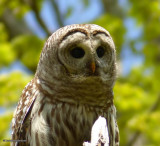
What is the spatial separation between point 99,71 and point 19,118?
0.89 meters

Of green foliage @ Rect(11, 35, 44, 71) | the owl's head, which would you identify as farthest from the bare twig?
the owl's head

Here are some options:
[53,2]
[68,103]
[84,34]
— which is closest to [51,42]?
[84,34]

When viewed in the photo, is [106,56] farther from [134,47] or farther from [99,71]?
[134,47]

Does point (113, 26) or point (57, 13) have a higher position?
point (57, 13)

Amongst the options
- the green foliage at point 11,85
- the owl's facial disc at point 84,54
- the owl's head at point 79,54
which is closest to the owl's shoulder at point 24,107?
the owl's head at point 79,54

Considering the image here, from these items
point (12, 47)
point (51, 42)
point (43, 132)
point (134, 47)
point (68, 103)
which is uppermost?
point (134, 47)

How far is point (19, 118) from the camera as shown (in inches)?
145

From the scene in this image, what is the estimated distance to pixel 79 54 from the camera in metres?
3.41

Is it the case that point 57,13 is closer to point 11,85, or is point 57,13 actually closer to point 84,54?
point 11,85

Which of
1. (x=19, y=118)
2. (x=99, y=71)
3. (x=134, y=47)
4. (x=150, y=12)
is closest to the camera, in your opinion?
(x=99, y=71)

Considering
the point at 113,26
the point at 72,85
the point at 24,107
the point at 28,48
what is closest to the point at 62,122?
the point at 72,85

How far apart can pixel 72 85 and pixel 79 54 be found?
0.89 ft

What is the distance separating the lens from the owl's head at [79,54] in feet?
11.1

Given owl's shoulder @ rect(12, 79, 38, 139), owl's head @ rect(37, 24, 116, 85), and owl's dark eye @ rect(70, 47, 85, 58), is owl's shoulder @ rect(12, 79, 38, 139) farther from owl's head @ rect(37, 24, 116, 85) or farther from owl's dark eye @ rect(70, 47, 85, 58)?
owl's dark eye @ rect(70, 47, 85, 58)
